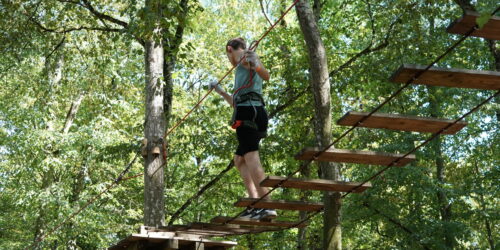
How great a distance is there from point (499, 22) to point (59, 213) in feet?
41.9

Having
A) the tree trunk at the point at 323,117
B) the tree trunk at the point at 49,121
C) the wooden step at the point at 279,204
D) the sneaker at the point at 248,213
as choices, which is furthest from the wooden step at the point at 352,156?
the tree trunk at the point at 49,121

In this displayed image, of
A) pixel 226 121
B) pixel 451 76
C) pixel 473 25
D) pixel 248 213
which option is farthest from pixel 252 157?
pixel 226 121

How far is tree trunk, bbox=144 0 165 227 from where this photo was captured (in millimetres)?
8000

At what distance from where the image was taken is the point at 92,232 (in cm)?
1473

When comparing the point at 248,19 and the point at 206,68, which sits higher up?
the point at 248,19

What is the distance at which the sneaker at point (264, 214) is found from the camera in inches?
202

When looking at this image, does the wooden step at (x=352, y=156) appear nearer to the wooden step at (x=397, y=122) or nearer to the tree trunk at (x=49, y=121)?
the wooden step at (x=397, y=122)

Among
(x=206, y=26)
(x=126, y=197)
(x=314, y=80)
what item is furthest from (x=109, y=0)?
(x=206, y=26)

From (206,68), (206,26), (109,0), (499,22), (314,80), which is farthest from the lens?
(206,26)

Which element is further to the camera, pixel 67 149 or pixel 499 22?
pixel 67 149

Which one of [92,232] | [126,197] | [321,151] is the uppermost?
[126,197]

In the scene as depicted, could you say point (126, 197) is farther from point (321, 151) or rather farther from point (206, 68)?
point (321, 151)

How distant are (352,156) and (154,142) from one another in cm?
422

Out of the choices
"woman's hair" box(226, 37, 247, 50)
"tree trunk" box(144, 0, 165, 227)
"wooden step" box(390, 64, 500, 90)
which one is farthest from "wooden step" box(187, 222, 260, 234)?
"wooden step" box(390, 64, 500, 90)
